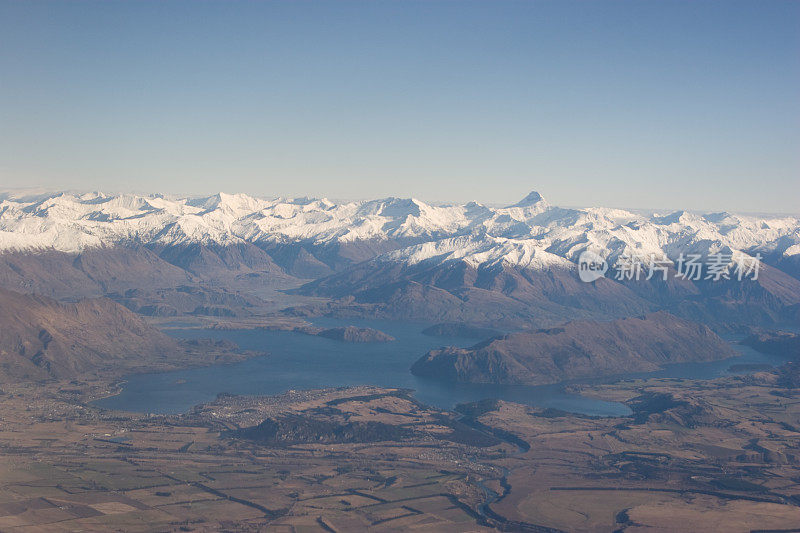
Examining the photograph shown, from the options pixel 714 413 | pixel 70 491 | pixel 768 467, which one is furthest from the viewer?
pixel 714 413

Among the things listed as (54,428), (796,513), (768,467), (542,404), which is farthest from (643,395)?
(54,428)

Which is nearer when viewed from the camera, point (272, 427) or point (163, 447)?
point (163, 447)

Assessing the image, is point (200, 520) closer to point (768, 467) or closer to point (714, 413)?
point (768, 467)

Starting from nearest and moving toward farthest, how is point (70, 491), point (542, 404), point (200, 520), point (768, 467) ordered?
1. point (200, 520)
2. point (70, 491)
3. point (768, 467)
4. point (542, 404)

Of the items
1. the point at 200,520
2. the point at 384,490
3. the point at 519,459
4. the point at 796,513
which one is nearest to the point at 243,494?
the point at 200,520

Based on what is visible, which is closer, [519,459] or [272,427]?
[519,459]

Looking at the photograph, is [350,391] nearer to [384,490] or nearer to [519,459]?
[519,459]

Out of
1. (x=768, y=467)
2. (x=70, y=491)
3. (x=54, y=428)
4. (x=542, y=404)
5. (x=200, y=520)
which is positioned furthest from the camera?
(x=542, y=404)

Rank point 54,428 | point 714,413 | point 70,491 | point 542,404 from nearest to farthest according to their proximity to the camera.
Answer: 1. point 70,491
2. point 54,428
3. point 714,413
4. point 542,404
